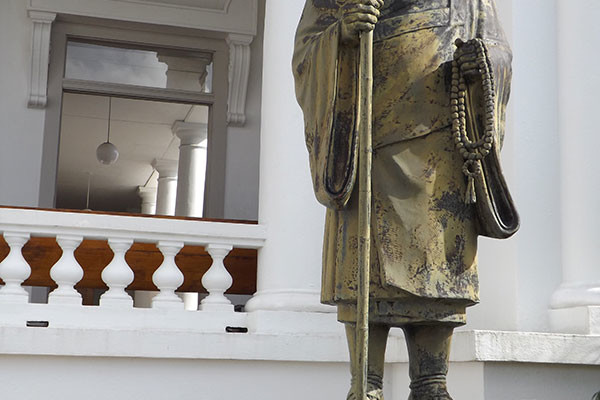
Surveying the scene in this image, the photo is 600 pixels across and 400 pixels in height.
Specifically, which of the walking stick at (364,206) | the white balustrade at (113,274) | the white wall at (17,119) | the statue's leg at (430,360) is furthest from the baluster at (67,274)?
the white wall at (17,119)

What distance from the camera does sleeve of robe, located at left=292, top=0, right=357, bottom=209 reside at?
3.00m

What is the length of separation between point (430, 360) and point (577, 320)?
7.08ft

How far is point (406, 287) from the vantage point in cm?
293

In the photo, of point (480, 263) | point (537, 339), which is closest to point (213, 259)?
point (480, 263)

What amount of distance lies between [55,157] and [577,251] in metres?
6.01

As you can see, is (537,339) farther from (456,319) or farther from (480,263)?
(456,319)

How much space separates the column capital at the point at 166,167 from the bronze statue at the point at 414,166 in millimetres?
14965

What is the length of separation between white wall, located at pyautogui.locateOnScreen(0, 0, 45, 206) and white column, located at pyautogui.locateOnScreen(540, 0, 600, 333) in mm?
5831

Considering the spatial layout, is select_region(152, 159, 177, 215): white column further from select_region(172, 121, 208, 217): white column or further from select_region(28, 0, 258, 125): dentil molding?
select_region(28, 0, 258, 125): dentil molding

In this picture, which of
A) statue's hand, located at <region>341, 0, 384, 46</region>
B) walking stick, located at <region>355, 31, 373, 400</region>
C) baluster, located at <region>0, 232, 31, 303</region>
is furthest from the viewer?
baluster, located at <region>0, 232, 31, 303</region>

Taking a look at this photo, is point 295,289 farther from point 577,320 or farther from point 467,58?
point 467,58

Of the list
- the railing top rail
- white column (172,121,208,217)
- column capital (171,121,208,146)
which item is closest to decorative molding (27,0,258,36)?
white column (172,121,208,217)

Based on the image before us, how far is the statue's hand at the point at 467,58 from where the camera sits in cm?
301

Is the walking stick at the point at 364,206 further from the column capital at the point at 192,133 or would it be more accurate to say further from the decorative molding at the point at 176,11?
the column capital at the point at 192,133
